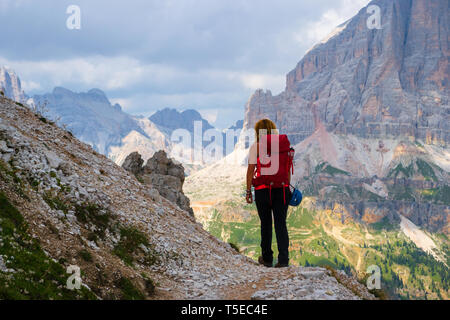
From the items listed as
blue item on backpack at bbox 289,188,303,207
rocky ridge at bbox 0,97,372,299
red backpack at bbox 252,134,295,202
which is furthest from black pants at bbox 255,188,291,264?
rocky ridge at bbox 0,97,372,299

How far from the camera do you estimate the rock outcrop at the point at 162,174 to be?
115ft

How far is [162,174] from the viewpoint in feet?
138

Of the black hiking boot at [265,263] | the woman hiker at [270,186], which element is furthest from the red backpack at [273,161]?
the black hiking boot at [265,263]

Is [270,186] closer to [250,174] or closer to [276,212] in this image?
[250,174]

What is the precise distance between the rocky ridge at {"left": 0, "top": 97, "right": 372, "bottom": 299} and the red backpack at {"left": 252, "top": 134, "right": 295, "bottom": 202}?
3162 millimetres

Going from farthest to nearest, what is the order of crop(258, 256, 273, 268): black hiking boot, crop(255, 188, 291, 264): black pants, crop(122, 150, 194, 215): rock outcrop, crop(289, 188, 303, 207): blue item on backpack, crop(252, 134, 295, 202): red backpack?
1. crop(122, 150, 194, 215): rock outcrop
2. crop(258, 256, 273, 268): black hiking boot
3. crop(289, 188, 303, 207): blue item on backpack
4. crop(255, 188, 291, 264): black pants
5. crop(252, 134, 295, 202): red backpack

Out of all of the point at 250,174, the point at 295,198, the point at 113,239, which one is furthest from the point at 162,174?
the point at 295,198

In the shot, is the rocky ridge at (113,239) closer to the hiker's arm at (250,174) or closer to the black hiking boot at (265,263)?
the black hiking boot at (265,263)

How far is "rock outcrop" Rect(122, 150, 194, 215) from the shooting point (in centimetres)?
3497

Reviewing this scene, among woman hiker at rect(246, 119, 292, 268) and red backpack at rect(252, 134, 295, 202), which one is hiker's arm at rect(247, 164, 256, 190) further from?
red backpack at rect(252, 134, 295, 202)

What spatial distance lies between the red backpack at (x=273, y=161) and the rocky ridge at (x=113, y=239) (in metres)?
3.16

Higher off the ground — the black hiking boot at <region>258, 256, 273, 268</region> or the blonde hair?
the blonde hair

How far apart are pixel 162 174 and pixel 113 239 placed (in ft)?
94.6

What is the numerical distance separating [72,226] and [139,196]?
5.76 meters
